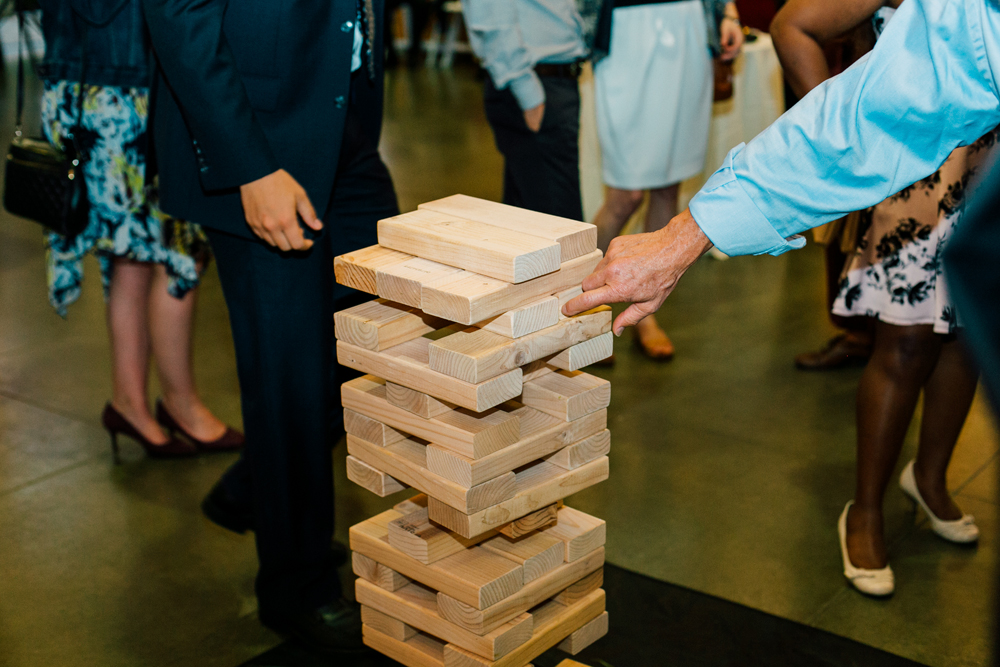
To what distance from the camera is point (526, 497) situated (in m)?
1.66

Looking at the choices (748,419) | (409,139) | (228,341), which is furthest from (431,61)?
(748,419)

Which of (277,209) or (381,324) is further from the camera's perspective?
(277,209)

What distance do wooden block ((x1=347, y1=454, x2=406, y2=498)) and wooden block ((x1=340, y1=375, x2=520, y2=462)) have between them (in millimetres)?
77

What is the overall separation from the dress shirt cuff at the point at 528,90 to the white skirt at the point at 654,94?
0.52 meters

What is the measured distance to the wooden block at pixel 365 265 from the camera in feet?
5.30

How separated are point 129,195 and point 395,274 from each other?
1474 mm

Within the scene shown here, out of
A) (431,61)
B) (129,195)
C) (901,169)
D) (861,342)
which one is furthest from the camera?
(431,61)

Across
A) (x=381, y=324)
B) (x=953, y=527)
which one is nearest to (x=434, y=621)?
(x=381, y=324)

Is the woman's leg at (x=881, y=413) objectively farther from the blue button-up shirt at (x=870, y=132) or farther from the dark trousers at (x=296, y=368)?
the dark trousers at (x=296, y=368)

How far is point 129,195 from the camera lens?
2723 mm

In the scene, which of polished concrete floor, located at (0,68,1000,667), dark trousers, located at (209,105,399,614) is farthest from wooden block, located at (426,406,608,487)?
polished concrete floor, located at (0,68,1000,667)

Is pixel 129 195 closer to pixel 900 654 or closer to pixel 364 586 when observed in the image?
pixel 364 586

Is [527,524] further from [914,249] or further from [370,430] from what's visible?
[914,249]

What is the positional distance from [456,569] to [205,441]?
156 centimetres
